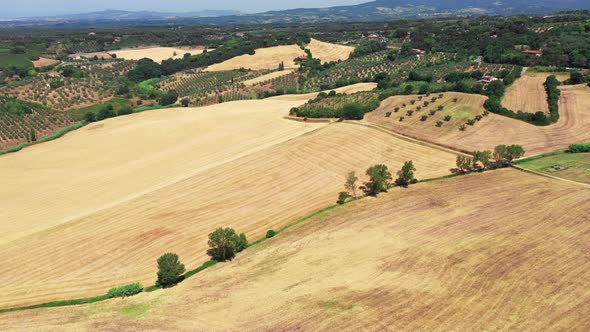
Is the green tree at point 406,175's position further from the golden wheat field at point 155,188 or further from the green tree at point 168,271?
the green tree at point 168,271

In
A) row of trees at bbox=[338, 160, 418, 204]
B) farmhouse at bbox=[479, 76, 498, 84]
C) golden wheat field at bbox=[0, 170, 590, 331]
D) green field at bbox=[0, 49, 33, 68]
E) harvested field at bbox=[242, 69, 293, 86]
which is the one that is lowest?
golden wheat field at bbox=[0, 170, 590, 331]

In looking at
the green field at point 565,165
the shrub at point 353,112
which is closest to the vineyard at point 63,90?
the shrub at point 353,112

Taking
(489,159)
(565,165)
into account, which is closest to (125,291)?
(489,159)

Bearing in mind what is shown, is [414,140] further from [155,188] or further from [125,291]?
[125,291]

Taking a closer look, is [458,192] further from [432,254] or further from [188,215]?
[188,215]

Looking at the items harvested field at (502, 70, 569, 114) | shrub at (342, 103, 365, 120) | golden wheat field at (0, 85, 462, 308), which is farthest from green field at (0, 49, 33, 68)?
harvested field at (502, 70, 569, 114)

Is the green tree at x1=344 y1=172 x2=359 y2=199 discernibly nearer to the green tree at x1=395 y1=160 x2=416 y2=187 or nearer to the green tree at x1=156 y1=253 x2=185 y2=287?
the green tree at x1=395 y1=160 x2=416 y2=187

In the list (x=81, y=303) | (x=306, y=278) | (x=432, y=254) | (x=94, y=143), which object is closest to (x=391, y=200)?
(x=432, y=254)
